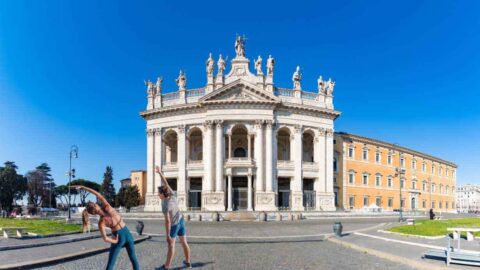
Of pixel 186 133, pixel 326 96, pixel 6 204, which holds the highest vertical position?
pixel 326 96

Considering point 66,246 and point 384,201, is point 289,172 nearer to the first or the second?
point 384,201

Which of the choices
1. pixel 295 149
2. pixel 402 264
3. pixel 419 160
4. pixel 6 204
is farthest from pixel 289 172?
pixel 6 204

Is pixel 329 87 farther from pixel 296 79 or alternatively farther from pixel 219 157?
pixel 219 157

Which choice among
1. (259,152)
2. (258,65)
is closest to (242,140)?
(259,152)

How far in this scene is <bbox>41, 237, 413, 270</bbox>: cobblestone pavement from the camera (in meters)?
11.8

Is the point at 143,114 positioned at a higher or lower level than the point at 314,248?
higher

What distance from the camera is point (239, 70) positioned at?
2015 inches

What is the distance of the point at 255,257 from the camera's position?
A: 44.9 ft

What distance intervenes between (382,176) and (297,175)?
68.9ft

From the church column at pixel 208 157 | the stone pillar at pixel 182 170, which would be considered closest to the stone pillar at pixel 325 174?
the church column at pixel 208 157

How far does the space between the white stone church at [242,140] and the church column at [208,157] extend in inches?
4.6

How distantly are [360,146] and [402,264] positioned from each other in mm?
51553

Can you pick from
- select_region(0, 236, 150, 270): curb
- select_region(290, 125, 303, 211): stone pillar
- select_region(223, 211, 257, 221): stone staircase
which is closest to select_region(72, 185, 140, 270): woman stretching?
select_region(0, 236, 150, 270): curb

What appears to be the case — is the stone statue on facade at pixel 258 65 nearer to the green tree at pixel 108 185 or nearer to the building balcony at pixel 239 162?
the building balcony at pixel 239 162
